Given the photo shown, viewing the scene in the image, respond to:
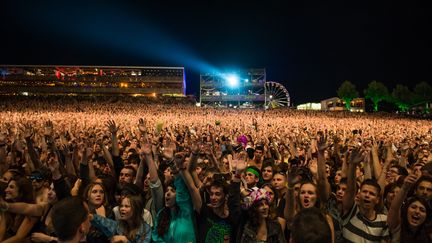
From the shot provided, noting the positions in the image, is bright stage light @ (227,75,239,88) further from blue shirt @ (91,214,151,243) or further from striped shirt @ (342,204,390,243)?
blue shirt @ (91,214,151,243)

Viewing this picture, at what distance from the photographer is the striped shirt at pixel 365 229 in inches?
129

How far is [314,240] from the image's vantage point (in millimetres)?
2035

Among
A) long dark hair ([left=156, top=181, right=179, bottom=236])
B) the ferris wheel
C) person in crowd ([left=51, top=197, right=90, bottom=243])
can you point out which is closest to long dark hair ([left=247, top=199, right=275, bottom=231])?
long dark hair ([left=156, top=181, right=179, bottom=236])

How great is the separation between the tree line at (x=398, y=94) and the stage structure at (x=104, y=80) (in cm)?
3313

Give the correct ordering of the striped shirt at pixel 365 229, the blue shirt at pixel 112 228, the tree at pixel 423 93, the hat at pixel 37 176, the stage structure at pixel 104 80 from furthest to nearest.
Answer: the stage structure at pixel 104 80
the tree at pixel 423 93
the hat at pixel 37 176
the striped shirt at pixel 365 229
the blue shirt at pixel 112 228

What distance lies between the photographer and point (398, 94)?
68188 millimetres

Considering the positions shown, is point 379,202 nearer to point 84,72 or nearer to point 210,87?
point 210,87

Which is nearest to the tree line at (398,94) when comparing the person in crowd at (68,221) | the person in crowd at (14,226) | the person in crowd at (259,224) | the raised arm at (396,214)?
the raised arm at (396,214)

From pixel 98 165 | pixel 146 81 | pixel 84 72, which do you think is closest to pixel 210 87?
pixel 146 81

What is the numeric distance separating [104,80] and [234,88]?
28072mm

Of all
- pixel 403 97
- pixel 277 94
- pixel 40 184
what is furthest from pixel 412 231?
pixel 277 94

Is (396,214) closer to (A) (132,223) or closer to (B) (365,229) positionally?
(B) (365,229)

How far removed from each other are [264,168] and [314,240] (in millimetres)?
3383

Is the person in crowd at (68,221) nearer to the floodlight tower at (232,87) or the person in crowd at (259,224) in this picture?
the person in crowd at (259,224)
